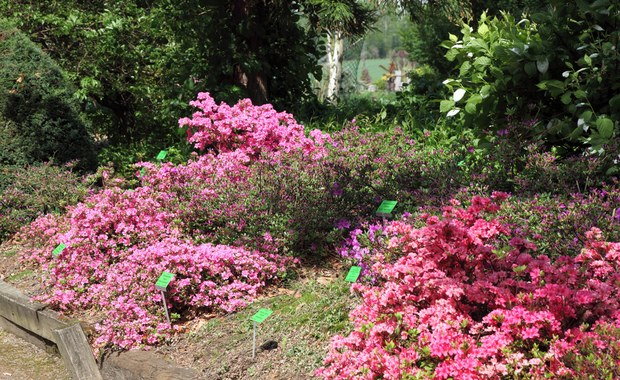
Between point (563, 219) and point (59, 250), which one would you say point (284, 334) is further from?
point (59, 250)

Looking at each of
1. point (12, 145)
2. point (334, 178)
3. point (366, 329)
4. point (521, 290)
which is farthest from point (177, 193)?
point (521, 290)

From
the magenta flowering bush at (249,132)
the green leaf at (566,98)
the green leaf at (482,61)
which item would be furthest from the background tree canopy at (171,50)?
the green leaf at (566,98)

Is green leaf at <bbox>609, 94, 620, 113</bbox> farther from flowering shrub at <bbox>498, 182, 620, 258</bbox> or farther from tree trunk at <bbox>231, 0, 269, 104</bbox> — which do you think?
tree trunk at <bbox>231, 0, 269, 104</bbox>

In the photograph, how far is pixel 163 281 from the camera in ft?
14.1

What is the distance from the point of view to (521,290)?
3.12 metres

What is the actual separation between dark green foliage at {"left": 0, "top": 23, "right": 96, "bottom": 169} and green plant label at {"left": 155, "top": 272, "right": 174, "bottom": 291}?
367 centimetres

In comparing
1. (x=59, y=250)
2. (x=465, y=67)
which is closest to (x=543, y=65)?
(x=465, y=67)

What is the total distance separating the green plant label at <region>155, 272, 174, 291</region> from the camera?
168 inches

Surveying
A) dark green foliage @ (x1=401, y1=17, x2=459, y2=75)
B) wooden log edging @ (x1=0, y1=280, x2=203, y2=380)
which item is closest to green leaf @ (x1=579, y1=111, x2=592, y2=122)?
wooden log edging @ (x1=0, y1=280, x2=203, y2=380)

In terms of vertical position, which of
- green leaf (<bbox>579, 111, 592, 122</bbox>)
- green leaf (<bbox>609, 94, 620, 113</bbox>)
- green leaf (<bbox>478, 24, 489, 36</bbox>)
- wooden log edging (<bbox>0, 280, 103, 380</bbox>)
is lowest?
wooden log edging (<bbox>0, 280, 103, 380</bbox>)

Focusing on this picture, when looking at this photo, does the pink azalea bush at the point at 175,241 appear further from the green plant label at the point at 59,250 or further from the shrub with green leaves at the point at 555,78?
the shrub with green leaves at the point at 555,78

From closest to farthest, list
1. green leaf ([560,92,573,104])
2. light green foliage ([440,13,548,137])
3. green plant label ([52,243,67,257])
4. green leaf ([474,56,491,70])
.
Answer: green leaf ([560,92,573,104])
light green foliage ([440,13,548,137])
green plant label ([52,243,67,257])
green leaf ([474,56,491,70])

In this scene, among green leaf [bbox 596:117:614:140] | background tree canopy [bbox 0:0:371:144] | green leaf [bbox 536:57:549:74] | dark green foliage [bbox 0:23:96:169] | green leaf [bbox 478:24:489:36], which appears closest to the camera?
green leaf [bbox 596:117:614:140]

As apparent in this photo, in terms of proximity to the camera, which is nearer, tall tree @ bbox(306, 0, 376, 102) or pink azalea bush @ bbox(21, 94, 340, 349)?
pink azalea bush @ bbox(21, 94, 340, 349)
